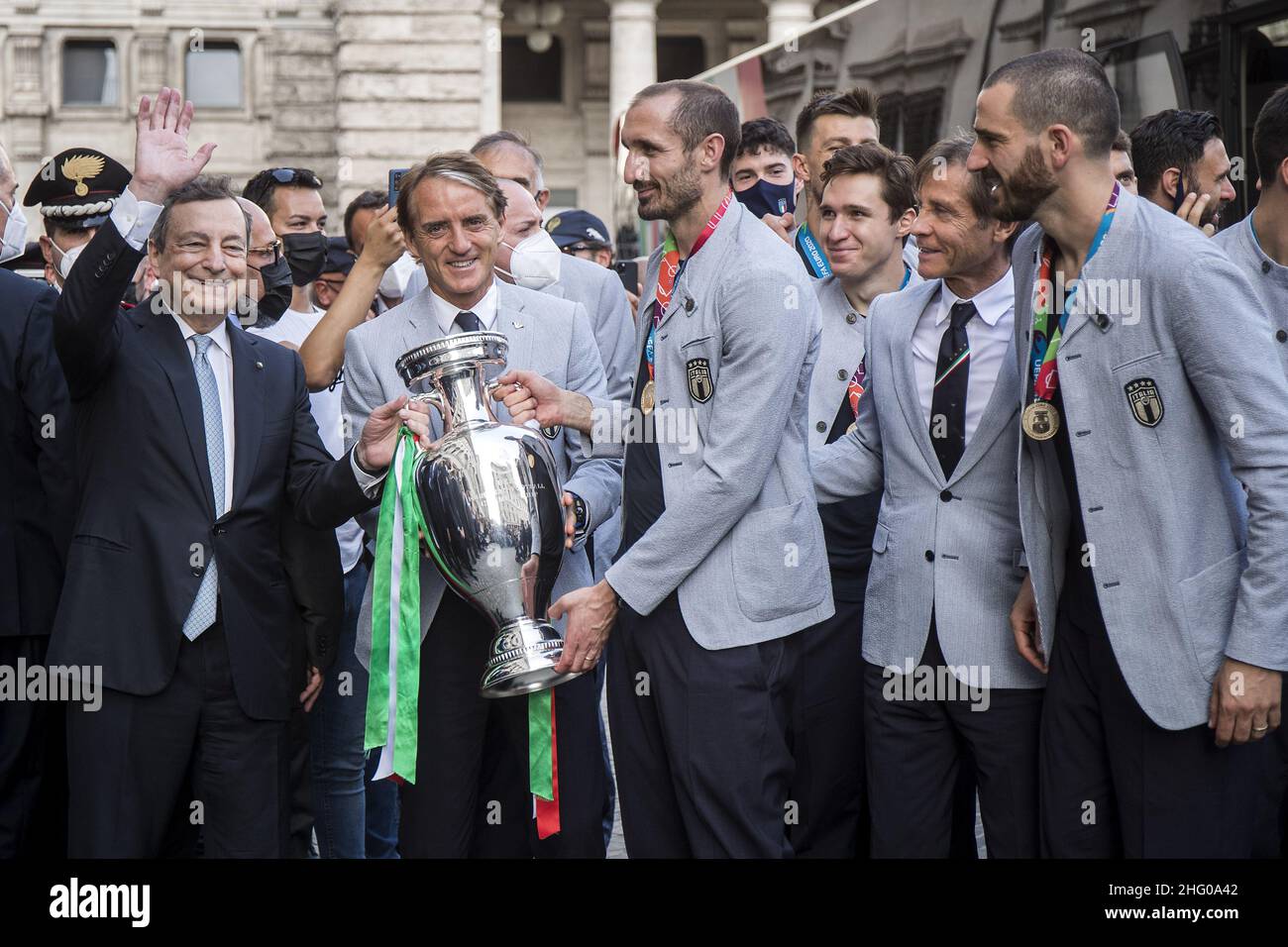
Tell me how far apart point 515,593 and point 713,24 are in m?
30.7

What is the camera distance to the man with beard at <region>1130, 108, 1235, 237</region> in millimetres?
5332

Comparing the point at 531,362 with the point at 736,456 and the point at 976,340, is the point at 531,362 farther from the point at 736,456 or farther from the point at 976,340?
the point at 976,340

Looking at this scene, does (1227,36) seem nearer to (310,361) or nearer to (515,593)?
(310,361)

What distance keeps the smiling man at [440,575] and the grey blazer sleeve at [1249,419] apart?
147cm

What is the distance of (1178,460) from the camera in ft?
10.8

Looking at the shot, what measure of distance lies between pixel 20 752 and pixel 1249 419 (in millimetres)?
3178

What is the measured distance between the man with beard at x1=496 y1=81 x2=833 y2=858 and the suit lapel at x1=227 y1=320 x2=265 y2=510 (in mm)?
683

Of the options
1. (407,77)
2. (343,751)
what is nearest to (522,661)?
(343,751)

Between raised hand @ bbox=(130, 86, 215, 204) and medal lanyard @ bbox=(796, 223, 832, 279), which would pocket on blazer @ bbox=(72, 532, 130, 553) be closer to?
raised hand @ bbox=(130, 86, 215, 204)

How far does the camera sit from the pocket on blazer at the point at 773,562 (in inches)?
144

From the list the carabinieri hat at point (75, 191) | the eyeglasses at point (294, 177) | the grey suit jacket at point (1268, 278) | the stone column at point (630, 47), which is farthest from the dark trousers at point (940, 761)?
the stone column at point (630, 47)

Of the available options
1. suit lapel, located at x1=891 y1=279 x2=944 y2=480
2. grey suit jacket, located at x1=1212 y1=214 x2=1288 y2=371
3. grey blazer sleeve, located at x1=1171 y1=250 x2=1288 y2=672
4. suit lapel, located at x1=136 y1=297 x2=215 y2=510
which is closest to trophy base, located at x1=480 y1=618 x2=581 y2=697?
suit lapel, located at x1=136 y1=297 x2=215 y2=510

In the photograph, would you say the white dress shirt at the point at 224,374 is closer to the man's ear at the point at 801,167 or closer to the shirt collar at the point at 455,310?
the shirt collar at the point at 455,310

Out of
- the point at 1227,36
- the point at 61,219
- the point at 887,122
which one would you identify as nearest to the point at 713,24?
the point at 887,122
